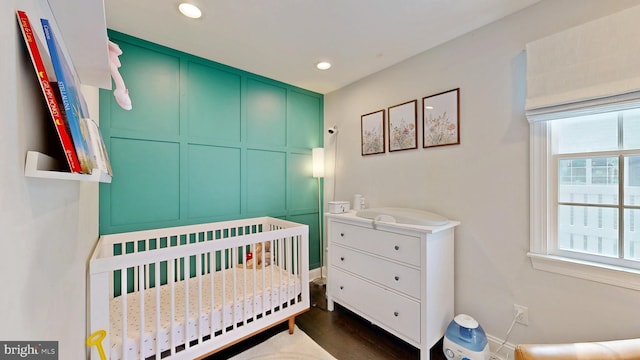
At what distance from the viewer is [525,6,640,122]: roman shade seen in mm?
1258

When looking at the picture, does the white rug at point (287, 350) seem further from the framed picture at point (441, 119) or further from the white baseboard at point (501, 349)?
the framed picture at point (441, 119)

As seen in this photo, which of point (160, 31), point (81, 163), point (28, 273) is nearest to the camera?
point (28, 273)

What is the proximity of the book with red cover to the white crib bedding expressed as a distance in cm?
105

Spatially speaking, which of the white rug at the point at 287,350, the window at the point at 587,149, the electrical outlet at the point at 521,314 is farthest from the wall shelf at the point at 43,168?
the electrical outlet at the point at 521,314

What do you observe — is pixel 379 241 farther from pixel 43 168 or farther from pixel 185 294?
pixel 43 168

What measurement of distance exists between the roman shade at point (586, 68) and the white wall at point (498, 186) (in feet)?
0.38

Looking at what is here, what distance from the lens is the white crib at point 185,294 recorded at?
136 cm

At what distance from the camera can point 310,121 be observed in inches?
127

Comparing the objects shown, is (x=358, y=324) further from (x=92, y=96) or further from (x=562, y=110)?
(x=92, y=96)

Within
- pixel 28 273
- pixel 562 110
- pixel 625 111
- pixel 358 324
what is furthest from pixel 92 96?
pixel 625 111

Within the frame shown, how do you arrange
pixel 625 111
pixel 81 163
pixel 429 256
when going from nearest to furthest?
pixel 81 163
pixel 625 111
pixel 429 256

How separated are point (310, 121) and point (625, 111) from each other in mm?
2654

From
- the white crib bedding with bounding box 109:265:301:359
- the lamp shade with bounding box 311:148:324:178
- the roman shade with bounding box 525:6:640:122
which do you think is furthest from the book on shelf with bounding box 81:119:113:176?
the roman shade with bounding box 525:6:640:122

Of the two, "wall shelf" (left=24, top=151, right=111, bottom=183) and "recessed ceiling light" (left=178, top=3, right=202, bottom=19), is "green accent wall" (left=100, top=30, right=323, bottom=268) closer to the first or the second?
"recessed ceiling light" (left=178, top=3, right=202, bottom=19)
